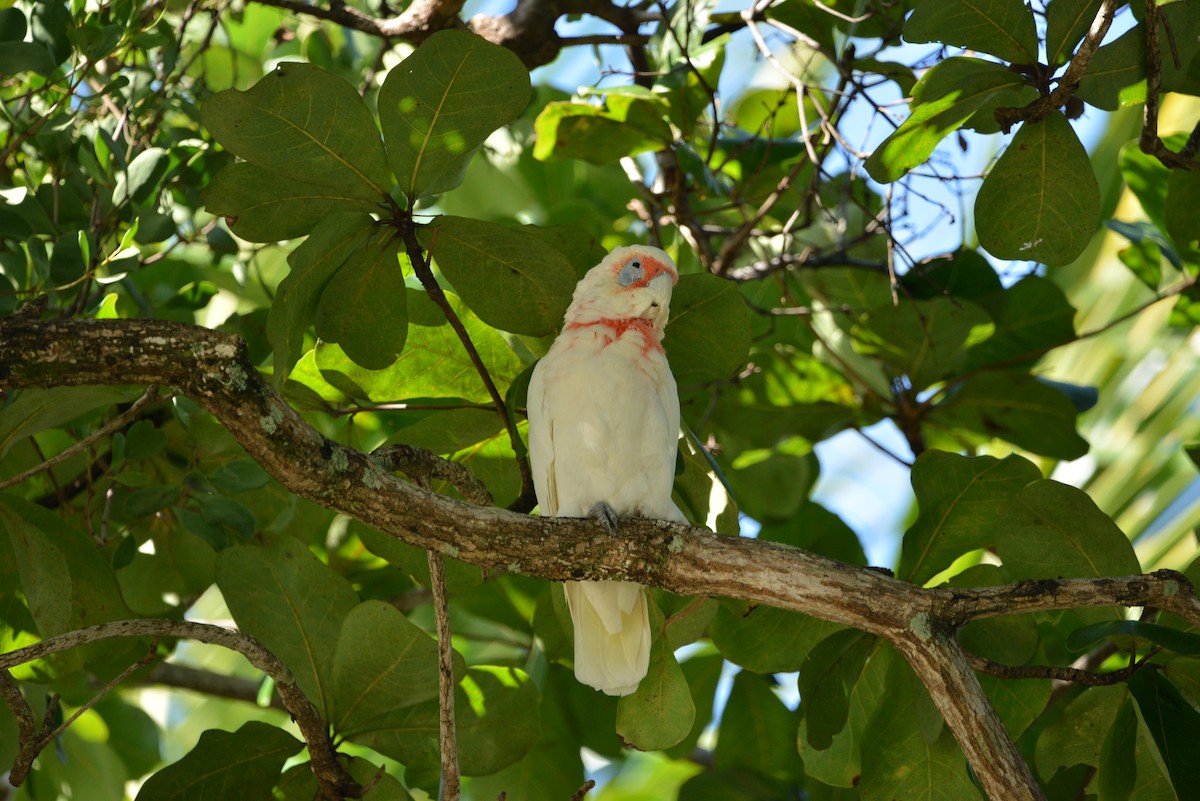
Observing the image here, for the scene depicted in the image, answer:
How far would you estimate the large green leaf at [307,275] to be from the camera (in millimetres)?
2176

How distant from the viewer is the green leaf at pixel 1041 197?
234 cm

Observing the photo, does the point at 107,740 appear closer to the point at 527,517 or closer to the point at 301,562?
the point at 301,562

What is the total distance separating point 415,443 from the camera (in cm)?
272

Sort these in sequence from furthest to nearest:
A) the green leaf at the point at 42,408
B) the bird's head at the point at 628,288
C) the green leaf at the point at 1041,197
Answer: the bird's head at the point at 628,288, the green leaf at the point at 1041,197, the green leaf at the point at 42,408

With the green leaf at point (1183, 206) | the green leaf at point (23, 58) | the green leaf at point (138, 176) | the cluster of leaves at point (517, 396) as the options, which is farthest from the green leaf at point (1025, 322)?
the green leaf at point (23, 58)

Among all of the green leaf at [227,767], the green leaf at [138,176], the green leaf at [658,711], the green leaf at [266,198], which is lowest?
the green leaf at [227,767]

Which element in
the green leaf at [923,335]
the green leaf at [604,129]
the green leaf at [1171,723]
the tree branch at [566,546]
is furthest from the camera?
the green leaf at [923,335]

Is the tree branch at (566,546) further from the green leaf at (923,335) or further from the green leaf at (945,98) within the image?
the green leaf at (923,335)

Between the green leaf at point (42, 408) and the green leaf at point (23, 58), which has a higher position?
the green leaf at point (23, 58)

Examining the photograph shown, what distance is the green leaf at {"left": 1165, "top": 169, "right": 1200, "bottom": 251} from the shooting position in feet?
9.49

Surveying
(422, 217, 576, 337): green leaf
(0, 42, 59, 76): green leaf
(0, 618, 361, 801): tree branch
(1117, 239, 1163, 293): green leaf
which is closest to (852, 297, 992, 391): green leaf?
(1117, 239, 1163, 293): green leaf

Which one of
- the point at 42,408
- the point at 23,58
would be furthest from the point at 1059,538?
the point at 23,58

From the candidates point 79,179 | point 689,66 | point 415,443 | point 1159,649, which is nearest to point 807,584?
point 1159,649

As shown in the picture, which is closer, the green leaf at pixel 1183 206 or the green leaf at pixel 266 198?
the green leaf at pixel 266 198
